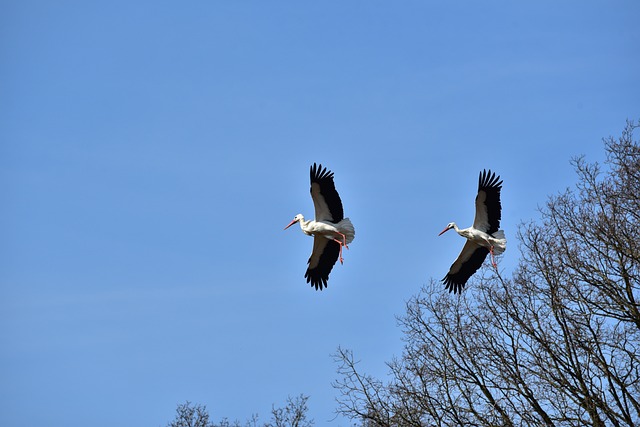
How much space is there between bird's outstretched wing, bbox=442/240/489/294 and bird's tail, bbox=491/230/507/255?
64 centimetres

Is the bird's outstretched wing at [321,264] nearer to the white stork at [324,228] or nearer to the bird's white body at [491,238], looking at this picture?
the white stork at [324,228]

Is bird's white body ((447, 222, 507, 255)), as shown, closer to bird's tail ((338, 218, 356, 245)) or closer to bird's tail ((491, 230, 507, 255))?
bird's tail ((491, 230, 507, 255))

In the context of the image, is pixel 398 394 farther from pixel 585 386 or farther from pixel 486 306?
pixel 585 386

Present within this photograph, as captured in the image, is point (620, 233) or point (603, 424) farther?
point (620, 233)

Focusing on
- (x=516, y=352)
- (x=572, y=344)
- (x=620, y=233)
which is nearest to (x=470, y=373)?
(x=516, y=352)

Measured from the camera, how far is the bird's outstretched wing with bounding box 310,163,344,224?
20.6m

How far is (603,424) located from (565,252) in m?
3.49

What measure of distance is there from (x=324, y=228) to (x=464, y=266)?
3.59m

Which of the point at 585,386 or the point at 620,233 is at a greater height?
the point at 620,233

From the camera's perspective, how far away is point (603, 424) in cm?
1606

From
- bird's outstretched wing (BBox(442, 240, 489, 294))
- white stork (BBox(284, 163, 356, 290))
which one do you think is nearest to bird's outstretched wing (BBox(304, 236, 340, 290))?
white stork (BBox(284, 163, 356, 290))

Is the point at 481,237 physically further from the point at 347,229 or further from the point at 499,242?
the point at 347,229

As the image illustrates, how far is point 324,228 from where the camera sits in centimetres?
2122

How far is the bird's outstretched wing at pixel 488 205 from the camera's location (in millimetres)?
21422
